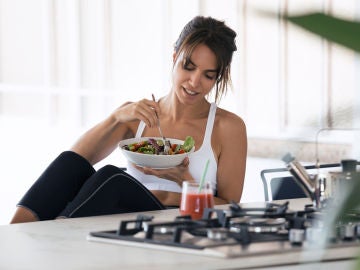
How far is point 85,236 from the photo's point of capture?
6.48 ft

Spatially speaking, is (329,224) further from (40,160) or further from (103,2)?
(103,2)

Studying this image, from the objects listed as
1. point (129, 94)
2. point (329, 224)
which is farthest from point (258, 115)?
point (329, 224)

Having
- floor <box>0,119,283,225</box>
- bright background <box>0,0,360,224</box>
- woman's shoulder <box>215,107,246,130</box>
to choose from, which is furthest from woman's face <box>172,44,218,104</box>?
floor <box>0,119,283,225</box>

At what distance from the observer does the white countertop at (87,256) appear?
162 cm

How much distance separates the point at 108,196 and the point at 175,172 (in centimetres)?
53

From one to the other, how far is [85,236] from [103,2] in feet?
24.3

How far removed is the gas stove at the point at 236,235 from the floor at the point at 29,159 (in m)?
3.71

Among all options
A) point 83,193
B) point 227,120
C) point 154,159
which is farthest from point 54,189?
point 227,120

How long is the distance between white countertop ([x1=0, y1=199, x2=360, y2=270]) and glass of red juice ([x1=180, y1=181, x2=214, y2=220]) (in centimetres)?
22

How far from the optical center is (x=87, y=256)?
171 cm

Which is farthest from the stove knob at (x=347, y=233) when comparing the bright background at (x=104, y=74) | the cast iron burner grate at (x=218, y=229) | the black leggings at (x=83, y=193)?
the bright background at (x=104, y=74)

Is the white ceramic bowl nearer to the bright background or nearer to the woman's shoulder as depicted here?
the woman's shoulder

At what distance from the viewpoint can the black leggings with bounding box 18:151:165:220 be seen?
2.43m

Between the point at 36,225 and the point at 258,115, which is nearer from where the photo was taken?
the point at 36,225
